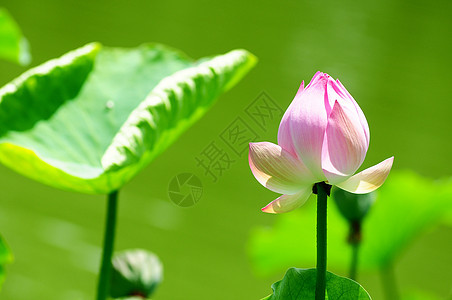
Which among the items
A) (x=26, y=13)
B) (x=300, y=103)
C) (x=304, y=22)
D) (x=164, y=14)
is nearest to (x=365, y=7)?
(x=304, y=22)

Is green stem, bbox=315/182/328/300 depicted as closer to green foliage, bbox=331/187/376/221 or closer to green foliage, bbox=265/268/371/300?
green foliage, bbox=265/268/371/300

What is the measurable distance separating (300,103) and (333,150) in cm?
2

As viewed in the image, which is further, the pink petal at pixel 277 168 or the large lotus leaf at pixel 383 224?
the large lotus leaf at pixel 383 224

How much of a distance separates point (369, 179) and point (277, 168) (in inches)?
1.6

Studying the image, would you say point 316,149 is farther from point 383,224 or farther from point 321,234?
point 383,224

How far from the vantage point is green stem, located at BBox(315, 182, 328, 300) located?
0.89ft

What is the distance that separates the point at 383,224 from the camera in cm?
91

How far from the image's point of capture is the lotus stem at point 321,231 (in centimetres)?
27

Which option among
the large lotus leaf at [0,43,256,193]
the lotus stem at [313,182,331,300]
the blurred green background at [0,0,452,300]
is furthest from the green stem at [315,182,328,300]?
the blurred green background at [0,0,452,300]

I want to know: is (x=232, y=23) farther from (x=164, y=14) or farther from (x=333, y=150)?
(x=333, y=150)

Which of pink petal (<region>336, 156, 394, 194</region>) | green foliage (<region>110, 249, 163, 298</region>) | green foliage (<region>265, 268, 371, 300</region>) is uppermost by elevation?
pink petal (<region>336, 156, 394, 194</region>)

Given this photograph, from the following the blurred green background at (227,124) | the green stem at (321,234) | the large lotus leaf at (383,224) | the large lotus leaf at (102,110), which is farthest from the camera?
the blurred green background at (227,124)

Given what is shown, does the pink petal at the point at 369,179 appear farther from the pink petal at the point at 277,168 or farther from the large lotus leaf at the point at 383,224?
the large lotus leaf at the point at 383,224

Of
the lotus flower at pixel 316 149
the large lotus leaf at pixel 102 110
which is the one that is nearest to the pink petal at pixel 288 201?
the lotus flower at pixel 316 149
